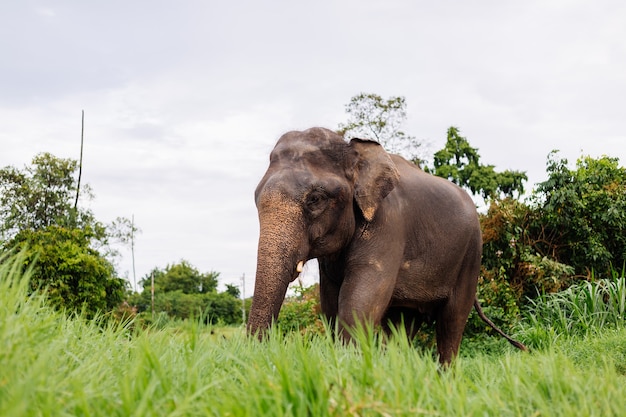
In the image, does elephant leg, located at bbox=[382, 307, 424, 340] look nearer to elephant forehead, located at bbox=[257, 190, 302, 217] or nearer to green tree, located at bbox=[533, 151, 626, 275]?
elephant forehead, located at bbox=[257, 190, 302, 217]

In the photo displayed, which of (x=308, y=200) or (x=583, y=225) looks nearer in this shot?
(x=308, y=200)

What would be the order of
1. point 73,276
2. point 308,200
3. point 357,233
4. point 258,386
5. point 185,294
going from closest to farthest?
point 258,386 → point 308,200 → point 357,233 → point 73,276 → point 185,294

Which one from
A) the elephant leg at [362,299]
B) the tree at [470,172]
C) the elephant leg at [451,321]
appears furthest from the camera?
the tree at [470,172]

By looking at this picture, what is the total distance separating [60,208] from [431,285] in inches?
936

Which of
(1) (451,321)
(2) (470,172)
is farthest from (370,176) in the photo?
(2) (470,172)

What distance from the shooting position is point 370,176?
16.5 ft

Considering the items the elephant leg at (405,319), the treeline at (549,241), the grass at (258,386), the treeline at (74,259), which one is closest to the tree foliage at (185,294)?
the treeline at (74,259)

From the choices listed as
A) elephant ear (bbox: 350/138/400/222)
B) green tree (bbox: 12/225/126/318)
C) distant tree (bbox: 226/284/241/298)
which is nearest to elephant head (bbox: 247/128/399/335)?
elephant ear (bbox: 350/138/400/222)

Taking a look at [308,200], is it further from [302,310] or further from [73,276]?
[73,276]

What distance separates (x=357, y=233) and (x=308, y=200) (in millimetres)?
495

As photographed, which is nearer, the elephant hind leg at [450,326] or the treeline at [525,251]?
the elephant hind leg at [450,326]

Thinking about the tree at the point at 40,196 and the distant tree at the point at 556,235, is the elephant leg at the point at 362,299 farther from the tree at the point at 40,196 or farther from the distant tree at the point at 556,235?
the tree at the point at 40,196

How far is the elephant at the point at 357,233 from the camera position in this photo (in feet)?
15.0

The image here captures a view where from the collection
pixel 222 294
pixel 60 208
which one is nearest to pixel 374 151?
pixel 60 208
